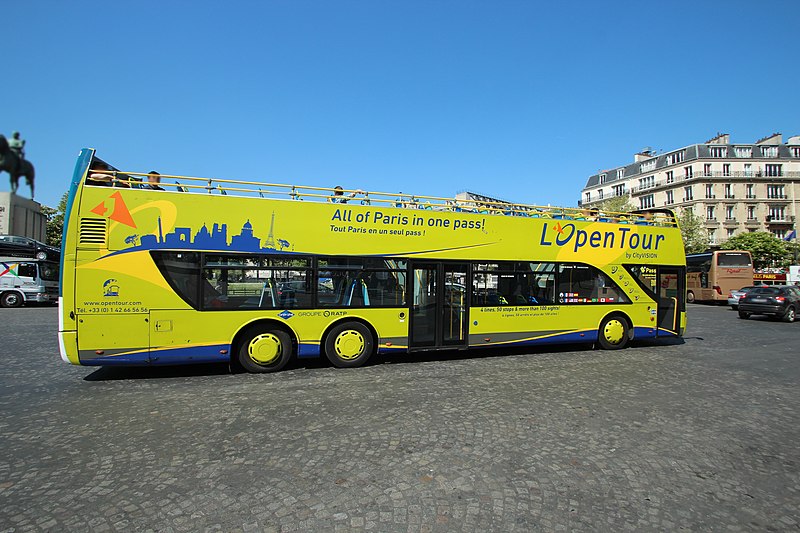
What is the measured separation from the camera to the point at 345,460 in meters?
4.16

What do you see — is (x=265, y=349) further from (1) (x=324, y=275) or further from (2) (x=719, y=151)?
(2) (x=719, y=151)

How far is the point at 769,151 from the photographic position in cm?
6950

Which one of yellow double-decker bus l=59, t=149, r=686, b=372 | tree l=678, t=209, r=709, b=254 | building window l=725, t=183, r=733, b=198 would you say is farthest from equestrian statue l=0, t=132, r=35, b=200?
building window l=725, t=183, r=733, b=198

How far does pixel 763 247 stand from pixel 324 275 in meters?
60.0

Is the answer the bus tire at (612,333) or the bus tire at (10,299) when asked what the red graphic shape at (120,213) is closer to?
the bus tire at (612,333)

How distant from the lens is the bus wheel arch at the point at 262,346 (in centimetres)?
789

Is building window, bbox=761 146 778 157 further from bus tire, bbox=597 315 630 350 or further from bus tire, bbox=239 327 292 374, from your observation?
bus tire, bbox=239 327 292 374

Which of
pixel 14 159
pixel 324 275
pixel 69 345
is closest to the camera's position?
pixel 14 159

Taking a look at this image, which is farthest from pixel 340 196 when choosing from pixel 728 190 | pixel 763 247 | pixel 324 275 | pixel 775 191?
pixel 775 191

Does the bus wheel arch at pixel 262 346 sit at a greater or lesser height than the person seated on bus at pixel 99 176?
lesser

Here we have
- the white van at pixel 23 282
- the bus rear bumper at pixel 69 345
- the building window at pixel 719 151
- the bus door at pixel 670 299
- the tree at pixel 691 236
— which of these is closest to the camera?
the bus rear bumper at pixel 69 345

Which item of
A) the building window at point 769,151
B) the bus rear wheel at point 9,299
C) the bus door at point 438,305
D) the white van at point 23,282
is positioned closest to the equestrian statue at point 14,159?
the bus door at point 438,305

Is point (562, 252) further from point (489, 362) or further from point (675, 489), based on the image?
point (675, 489)

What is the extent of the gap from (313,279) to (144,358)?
320cm
